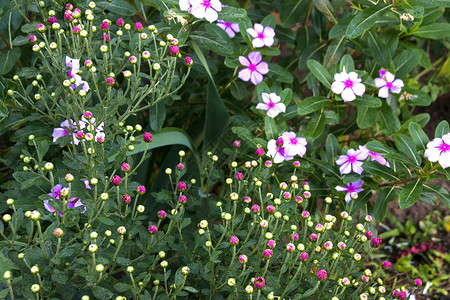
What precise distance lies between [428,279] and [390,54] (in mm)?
1042

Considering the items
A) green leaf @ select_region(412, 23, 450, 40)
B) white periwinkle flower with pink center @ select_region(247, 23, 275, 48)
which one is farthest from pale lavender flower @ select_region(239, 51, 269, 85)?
green leaf @ select_region(412, 23, 450, 40)

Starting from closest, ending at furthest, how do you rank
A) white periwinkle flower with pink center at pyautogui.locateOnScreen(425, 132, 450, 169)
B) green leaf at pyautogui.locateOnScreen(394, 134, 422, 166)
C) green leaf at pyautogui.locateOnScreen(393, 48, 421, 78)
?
white periwinkle flower with pink center at pyautogui.locateOnScreen(425, 132, 450, 169) < green leaf at pyautogui.locateOnScreen(394, 134, 422, 166) < green leaf at pyautogui.locateOnScreen(393, 48, 421, 78)

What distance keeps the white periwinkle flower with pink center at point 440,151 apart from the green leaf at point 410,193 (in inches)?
4.1

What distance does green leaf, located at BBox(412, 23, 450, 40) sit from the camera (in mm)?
1937

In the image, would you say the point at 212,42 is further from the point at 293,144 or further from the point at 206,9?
the point at 293,144

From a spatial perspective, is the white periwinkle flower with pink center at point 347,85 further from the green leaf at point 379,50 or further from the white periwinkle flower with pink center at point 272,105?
the green leaf at point 379,50

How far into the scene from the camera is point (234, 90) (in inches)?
73.0

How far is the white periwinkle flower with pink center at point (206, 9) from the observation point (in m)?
1.43

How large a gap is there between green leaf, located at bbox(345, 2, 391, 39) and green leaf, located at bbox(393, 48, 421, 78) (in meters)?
0.32

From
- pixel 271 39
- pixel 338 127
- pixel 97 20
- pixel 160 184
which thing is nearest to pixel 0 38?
pixel 97 20

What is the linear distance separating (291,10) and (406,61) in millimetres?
480

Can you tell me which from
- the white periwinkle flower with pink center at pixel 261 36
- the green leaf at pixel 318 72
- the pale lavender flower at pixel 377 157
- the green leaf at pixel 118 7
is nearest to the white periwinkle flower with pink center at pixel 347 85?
the green leaf at pixel 318 72

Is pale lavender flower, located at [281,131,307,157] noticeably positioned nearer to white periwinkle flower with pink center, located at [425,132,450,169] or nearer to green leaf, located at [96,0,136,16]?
white periwinkle flower with pink center, located at [425,132,450,169]

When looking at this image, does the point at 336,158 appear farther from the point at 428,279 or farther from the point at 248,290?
the point at 428,279
